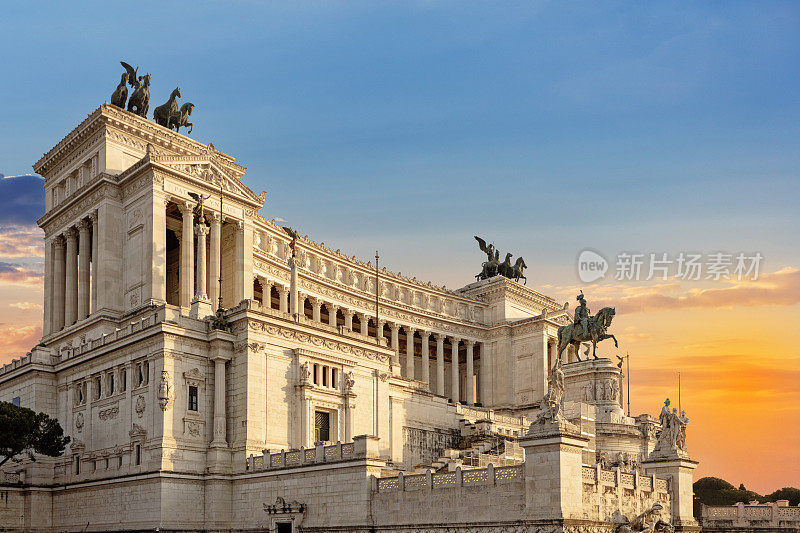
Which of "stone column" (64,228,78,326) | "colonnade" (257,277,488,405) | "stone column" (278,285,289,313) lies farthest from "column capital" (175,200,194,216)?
"colonnade" (257,277,488,405)

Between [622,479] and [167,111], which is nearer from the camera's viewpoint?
[622,479]

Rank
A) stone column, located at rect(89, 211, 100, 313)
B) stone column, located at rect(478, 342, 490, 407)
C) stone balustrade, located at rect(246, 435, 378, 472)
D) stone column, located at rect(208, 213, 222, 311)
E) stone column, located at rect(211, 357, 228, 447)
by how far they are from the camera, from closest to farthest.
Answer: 1. stone balustrade, located at rect(246, 435, 378, 472)
2. stone column, located at rect(211, 357, 228, 447)
3. stone column, located at rect(89, 211, 100, 313)
4. stone column, located at rect(208, 213, 222, 311)
5. stone column, located at rect(478, 342, 490, 407)

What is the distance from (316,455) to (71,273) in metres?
44.3

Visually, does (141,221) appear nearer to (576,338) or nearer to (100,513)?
(100,513)

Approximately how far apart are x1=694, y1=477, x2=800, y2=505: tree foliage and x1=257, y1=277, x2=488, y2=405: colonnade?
119 feet

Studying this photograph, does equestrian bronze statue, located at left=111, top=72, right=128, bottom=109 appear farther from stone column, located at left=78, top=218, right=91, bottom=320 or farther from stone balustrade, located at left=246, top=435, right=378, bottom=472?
stone balustrade, located at left=246, top=435, right=378, bottom=472

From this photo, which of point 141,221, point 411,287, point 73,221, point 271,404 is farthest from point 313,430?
point 411,287

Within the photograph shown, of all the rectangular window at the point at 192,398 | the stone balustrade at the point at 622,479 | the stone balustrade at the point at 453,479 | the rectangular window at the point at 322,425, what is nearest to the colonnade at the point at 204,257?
the rectangular window at the point at 192,398

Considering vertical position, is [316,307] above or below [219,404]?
above

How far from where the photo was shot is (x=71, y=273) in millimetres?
89625

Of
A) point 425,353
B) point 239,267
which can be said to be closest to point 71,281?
point 239,267

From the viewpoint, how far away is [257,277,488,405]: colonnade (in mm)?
104938

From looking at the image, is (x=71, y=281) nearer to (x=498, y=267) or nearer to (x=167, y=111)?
(x=167, y=111)

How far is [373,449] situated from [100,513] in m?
23.0
